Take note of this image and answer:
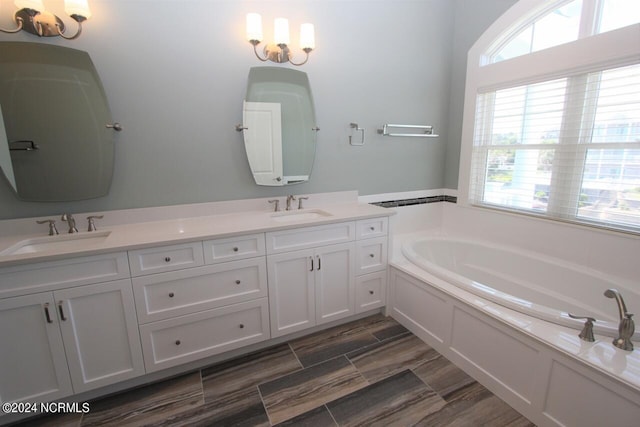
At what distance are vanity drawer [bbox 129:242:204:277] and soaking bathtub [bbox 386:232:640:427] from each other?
1447 mm

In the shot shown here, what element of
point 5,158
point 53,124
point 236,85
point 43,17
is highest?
point 43,17

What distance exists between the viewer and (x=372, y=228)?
222 centimetres

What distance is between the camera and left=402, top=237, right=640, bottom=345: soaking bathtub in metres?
1.64

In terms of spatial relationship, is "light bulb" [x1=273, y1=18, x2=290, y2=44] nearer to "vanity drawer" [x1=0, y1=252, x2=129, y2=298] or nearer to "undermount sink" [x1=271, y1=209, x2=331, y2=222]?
"undermount sink" [x1=271, y1=209, x2=331, y2=222]

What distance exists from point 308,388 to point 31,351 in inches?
54.9

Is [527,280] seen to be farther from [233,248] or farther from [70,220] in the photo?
[70,220]

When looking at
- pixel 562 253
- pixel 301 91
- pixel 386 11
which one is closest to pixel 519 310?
pixel 562 253

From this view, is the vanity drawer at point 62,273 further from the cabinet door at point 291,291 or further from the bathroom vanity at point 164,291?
the cabinet door at point 291,291

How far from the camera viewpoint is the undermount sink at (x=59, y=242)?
1.56 m

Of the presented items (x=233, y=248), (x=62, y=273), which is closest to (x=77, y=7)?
(x=62, y=273)

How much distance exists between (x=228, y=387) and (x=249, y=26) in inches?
88.6

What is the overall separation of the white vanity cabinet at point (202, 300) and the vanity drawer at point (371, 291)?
0.73 metres

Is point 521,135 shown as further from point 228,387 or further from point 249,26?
point 228,387

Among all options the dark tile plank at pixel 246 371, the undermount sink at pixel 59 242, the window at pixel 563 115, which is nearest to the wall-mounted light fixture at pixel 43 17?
the undermount sink at pixel 59 242
